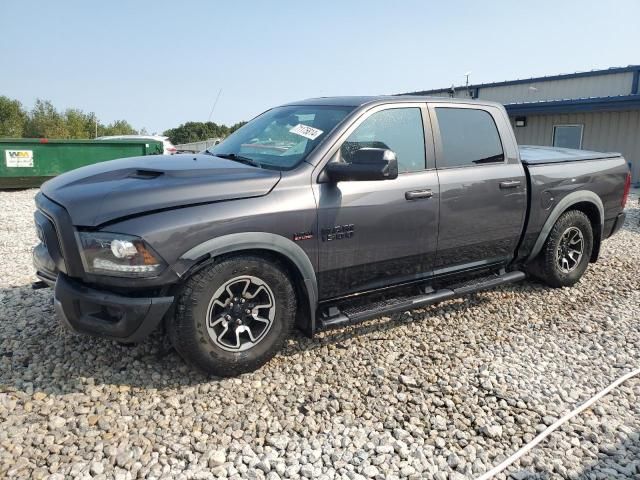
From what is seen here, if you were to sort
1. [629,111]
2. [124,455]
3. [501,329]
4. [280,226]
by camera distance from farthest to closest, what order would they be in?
[629,111] < [501,329] < [280,226] < [124,455]

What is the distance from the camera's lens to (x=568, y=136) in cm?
1616

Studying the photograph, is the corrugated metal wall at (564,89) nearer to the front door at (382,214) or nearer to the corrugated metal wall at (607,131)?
the corrugated metal wall at (607,131)

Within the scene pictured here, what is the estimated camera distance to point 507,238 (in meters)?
4.56

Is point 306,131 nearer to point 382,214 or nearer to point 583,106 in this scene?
→ point 382,214

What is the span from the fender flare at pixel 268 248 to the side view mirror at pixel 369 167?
0.60 metres

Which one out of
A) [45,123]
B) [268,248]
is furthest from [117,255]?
[45,123]

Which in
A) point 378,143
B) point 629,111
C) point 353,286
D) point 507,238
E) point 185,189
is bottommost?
point 353,286

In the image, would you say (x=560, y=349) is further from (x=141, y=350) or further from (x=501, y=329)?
(x=141, y=350)

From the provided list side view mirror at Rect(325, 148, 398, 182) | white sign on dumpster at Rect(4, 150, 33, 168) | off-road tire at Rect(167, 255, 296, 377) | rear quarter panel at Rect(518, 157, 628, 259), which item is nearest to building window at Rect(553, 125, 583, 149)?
rear quarter panel at Rect(518, 157, 628, 259)

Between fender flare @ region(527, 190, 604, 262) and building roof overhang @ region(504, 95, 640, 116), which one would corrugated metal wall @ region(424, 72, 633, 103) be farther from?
fender flare @ region(527, 190, 604, 262)

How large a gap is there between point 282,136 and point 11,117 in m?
40.4

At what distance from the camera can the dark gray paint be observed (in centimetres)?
296

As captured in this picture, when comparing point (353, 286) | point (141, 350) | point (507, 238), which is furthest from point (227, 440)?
point (507, 238)

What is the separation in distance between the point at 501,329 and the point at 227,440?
261 cm
